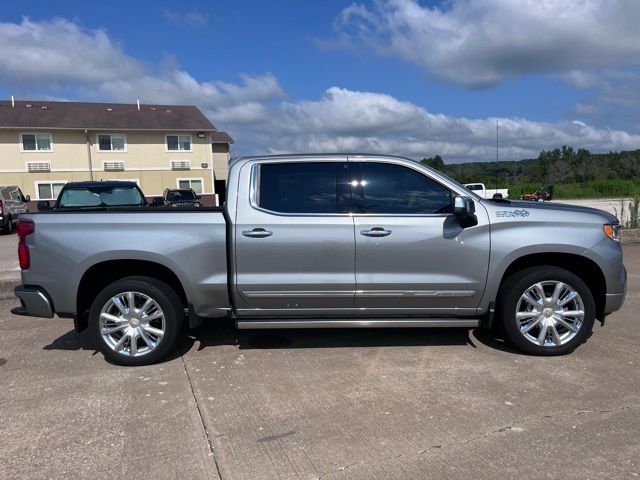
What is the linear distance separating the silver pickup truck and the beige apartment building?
34956mm

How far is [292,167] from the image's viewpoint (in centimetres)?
480

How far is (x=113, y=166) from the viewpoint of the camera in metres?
37.4

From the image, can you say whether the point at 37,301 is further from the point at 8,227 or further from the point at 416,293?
the point at 8,227

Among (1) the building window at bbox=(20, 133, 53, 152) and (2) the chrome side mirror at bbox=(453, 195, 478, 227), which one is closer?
(2) the chrome side mirror at bbox=(453, 195, 478, 227)

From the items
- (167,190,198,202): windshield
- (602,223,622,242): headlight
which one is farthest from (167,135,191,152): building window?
(602,223,622,242): headlight

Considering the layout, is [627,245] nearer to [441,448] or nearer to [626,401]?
[626,401]

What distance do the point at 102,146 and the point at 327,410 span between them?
37882mm

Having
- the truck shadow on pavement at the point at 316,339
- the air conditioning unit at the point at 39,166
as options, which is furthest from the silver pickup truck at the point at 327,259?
the air conditioning unit at the point at 39,166

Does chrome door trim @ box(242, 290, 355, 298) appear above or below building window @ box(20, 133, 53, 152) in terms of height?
below

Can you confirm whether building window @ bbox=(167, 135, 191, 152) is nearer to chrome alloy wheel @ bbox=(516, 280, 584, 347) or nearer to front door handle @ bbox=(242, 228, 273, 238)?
front door handle @ bbox=(242, 228, 273, 238)

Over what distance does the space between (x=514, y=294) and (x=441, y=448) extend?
193 cm

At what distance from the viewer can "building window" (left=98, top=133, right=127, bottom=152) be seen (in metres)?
37.3

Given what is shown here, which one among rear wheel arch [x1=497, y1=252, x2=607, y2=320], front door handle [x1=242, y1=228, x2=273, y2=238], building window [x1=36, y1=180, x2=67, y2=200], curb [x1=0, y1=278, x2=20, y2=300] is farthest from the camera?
building window [x1=36, y1=180, x2=67, y2=200]

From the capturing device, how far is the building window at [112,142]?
122ft
